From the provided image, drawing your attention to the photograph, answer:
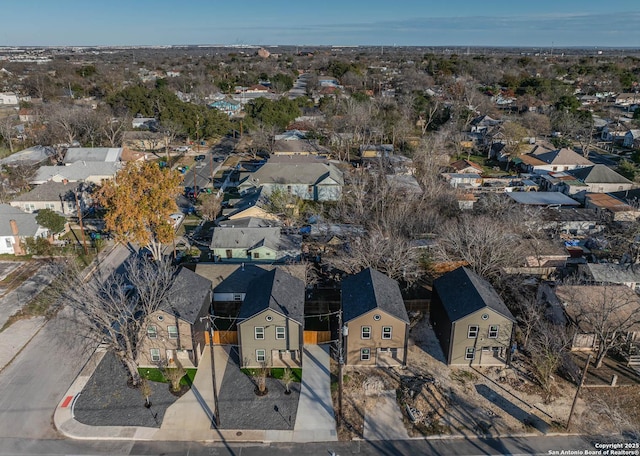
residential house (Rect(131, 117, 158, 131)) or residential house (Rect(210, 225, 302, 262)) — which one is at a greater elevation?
residential house (Rect(131, 117, 158, 131))

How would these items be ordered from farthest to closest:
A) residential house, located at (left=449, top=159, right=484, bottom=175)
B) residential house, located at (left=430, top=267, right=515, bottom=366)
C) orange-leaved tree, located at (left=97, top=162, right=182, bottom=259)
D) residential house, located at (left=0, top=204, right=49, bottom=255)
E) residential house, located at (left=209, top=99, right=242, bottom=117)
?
residential house, located at (left=209, top=99, right=242, bottom=117) < residential house, located at (left=449, top=159, right=484, bottom=175) < residential house, located at (left=0, top=204, right=49, bottom=255) < orange-leaved tree, located at (left=97, top=162, right=182, bottom=259) < residential house, located at (left=430, top=267, right=515, bottom=366)

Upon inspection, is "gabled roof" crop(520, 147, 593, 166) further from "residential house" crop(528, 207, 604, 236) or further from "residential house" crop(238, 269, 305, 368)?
"residential house" crop(238, 269, 305, 368)

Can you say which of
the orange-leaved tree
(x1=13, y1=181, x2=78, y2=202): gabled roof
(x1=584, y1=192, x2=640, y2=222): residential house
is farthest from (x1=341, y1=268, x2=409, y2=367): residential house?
(x1=13, y1=181, x2=78, y2=202): gabled roof

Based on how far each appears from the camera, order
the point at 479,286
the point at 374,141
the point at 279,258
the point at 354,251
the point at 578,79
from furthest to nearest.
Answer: the point at 578,79
the point at 374,141
the point at 279,258
the point at 354,251
the point at 479,286

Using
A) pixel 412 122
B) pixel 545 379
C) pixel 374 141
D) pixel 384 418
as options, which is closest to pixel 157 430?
pixel 384 418

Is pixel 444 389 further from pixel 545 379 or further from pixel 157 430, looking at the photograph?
pixel 157 430

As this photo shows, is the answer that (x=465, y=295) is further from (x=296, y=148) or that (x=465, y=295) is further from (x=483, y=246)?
(x=296, y=148)

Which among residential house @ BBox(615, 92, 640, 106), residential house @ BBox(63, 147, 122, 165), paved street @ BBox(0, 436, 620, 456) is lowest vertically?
paved street @ BBox(0, 436, 620, 456)

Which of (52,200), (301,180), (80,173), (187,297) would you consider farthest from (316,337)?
(80,173)
